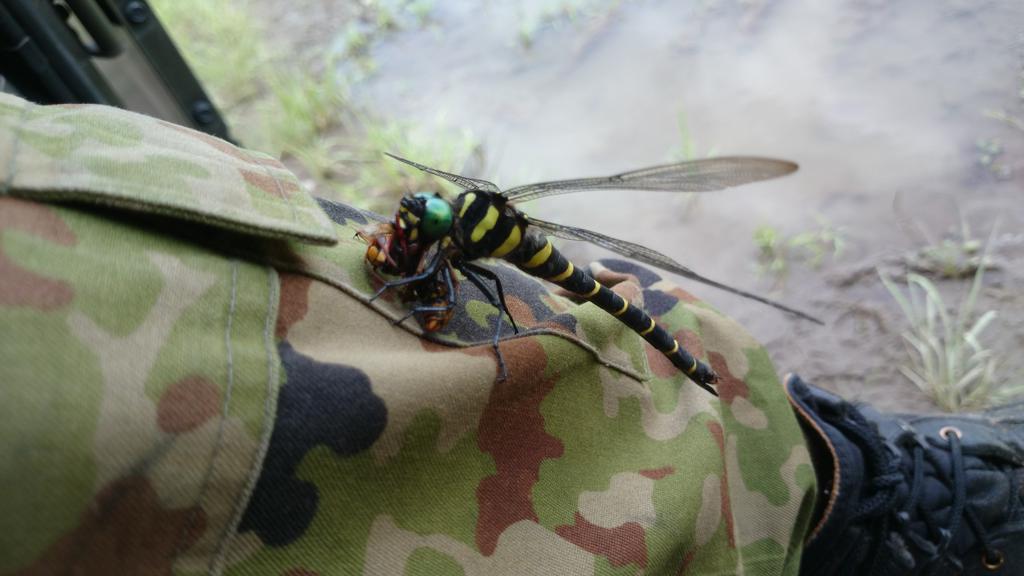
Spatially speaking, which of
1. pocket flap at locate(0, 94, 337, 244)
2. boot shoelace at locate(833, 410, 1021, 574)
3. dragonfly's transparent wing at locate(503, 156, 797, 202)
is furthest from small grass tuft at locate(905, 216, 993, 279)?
pocket flap at locate(0, 94, 337, 244)

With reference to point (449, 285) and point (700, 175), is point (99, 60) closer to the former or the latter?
point (449, 285)

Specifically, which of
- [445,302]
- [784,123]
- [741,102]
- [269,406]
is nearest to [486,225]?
[445,302]

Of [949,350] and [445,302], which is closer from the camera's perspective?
[445,302]

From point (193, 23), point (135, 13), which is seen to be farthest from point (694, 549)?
point (193, 23)

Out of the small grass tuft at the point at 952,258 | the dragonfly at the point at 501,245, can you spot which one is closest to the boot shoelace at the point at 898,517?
the dragonfly at the point at 501,245

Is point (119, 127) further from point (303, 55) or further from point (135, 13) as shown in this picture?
point (303, 55)

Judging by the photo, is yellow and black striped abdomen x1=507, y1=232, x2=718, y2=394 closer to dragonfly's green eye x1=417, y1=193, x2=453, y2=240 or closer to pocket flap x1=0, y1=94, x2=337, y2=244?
dragonfly's green eye x1=417, y1=193, x2=453, y2=240
